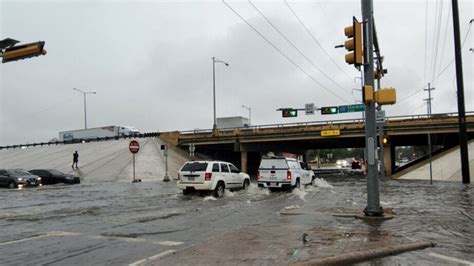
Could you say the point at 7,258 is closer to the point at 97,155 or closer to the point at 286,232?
the point at 286,232

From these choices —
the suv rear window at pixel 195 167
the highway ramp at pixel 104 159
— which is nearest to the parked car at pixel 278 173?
the suv rear window at pixel 195 167

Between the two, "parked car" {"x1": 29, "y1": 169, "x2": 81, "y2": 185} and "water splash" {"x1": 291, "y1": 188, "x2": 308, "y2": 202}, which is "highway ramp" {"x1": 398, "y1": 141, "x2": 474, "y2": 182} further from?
"parked car" {"x1": 29, "y1": 169, "x2": 81, "y2": 185}

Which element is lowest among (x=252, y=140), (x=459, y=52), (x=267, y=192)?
(x=267, y=192)

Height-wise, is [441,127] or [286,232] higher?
[441,127]

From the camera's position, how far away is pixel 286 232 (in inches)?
401

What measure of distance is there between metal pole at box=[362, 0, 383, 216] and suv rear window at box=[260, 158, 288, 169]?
11.8 m

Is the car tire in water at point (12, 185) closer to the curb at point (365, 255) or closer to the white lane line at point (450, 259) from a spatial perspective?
the curb at point (365, 255)

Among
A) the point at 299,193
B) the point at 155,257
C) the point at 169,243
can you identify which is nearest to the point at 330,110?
the point at 299,193

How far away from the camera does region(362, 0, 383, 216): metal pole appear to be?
1277 centimetres

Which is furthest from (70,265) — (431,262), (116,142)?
(116,142)

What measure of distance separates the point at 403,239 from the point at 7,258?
Answer: 7303mm

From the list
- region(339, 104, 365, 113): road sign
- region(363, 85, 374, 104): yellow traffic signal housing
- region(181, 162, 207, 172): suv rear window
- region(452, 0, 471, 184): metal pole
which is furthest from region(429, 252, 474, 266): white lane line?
region(452, 0, 471, 184): metal pole

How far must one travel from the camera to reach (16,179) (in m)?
31.9

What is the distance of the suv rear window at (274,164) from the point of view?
976 inches
